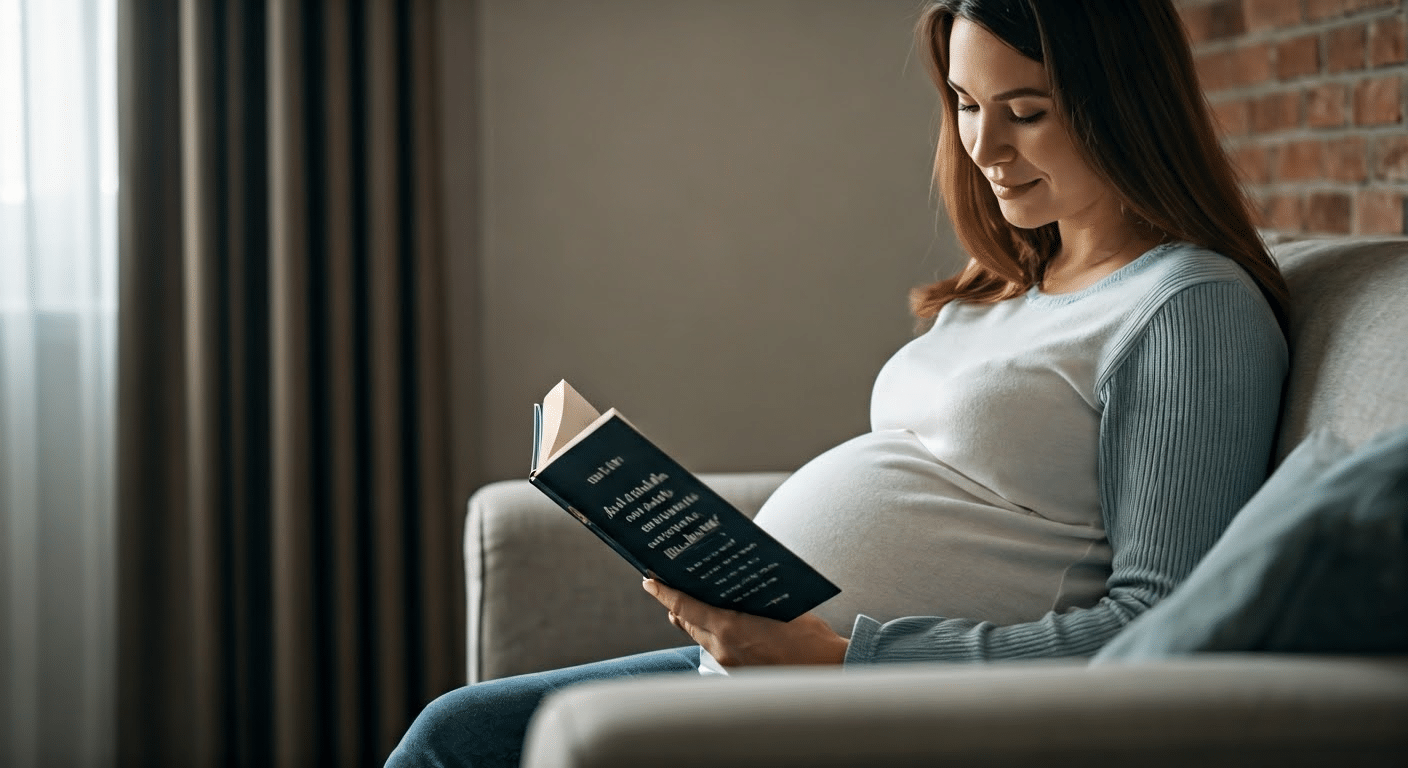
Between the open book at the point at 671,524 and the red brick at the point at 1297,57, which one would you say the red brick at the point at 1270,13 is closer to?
the red brick at the point at 1297,57

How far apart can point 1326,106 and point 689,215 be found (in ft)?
3.71

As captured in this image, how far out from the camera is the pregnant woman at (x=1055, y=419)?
3.69 ft

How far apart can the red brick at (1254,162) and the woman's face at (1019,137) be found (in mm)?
920

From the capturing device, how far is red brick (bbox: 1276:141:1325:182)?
78.7 inches

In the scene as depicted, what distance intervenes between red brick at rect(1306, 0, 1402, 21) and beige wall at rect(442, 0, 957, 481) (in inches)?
28.7

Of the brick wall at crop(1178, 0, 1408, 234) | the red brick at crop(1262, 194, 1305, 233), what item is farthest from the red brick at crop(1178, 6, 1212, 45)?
the red brick at crop(1262, 194, 1305, 233)

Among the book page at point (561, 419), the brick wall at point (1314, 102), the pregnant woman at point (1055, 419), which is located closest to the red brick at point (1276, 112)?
the brick wall at point (1314, 102)

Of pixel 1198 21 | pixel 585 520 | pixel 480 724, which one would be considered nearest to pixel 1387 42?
pixel 1198 21

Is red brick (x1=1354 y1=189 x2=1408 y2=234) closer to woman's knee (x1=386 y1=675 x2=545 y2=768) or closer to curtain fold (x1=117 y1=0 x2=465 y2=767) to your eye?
woman's knee (x1=386 y1=675 x2=545 y2=768)

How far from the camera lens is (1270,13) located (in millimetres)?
2104

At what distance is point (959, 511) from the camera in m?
1.24

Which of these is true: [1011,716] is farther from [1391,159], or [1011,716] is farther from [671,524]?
[1391,159]

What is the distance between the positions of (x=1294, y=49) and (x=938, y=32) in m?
0.88

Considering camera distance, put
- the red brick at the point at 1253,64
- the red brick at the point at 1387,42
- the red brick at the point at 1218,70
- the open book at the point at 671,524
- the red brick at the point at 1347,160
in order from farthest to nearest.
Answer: the red brick at the point at 1218,70 → the red brick at the point at 1253,64 → the red brick at the point at 1347,160 → the red brick at the point at 1387,42 → the open book at the point at 671,524
